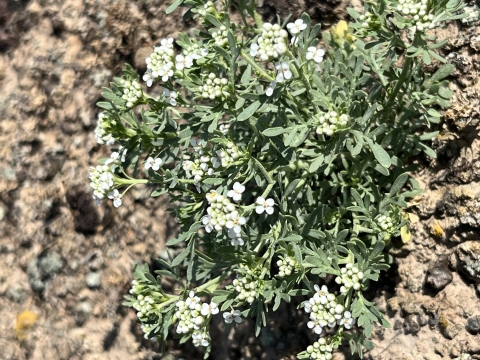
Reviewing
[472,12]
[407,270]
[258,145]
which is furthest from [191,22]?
[407,270]

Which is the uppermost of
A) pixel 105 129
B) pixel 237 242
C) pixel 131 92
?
pixel 131 92

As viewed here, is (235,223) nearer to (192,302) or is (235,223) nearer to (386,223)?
(192,302)

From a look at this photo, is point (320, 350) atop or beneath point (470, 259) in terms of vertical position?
atop

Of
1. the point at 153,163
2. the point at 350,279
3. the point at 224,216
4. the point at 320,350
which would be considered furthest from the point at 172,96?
the point at 320,350

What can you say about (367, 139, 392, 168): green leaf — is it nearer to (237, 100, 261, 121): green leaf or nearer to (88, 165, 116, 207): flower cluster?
(237, 100, 261, 121): green leaf

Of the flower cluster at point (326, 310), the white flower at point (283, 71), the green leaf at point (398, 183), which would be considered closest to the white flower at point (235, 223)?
the flower cluster at point (326, 310)

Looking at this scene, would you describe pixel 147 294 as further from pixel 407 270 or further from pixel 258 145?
pixel 407 270

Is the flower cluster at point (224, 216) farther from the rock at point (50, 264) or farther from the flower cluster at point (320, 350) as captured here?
the rock at point (50, 264)

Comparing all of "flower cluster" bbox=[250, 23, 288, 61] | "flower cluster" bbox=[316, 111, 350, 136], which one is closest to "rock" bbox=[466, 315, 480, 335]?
"flower cluster" bbox=[316, 111, 350, 136]
